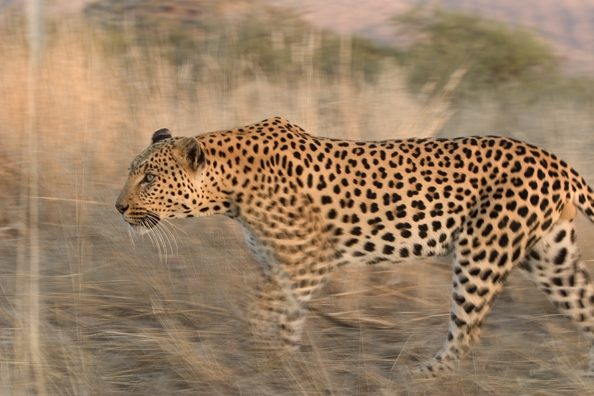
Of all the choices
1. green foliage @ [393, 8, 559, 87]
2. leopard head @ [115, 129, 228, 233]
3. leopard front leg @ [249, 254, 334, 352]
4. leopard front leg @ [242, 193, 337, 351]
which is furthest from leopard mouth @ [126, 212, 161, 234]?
green foliage @ [393, 8, 559, 87]

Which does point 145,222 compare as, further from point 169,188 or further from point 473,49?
point 473,49

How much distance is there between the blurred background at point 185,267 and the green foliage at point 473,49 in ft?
6.57

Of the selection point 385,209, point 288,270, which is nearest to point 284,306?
point 288,270

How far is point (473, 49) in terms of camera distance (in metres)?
16.1

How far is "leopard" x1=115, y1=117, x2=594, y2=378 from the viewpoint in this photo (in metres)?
5.03

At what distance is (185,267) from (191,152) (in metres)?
1.42

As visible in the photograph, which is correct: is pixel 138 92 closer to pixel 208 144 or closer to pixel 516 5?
pixel 208 144

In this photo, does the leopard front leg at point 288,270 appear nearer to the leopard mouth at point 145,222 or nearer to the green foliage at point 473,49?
the leopard mouth at point 145,222

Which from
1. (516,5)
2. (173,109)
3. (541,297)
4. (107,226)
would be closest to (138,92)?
(173,109)

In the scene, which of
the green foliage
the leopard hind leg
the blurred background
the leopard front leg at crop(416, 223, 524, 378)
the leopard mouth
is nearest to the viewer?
the blurred background

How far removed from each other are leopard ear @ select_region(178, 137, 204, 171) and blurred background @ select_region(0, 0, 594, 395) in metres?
0.48

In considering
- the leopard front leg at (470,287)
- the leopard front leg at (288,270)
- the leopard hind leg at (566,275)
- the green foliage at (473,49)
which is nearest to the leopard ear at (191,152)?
the leopard front leg at (288,270)

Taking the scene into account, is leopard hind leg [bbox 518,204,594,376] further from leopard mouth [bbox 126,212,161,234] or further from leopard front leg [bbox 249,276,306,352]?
leopard mouth [bbox 126,212,161,234]

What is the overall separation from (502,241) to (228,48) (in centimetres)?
873
